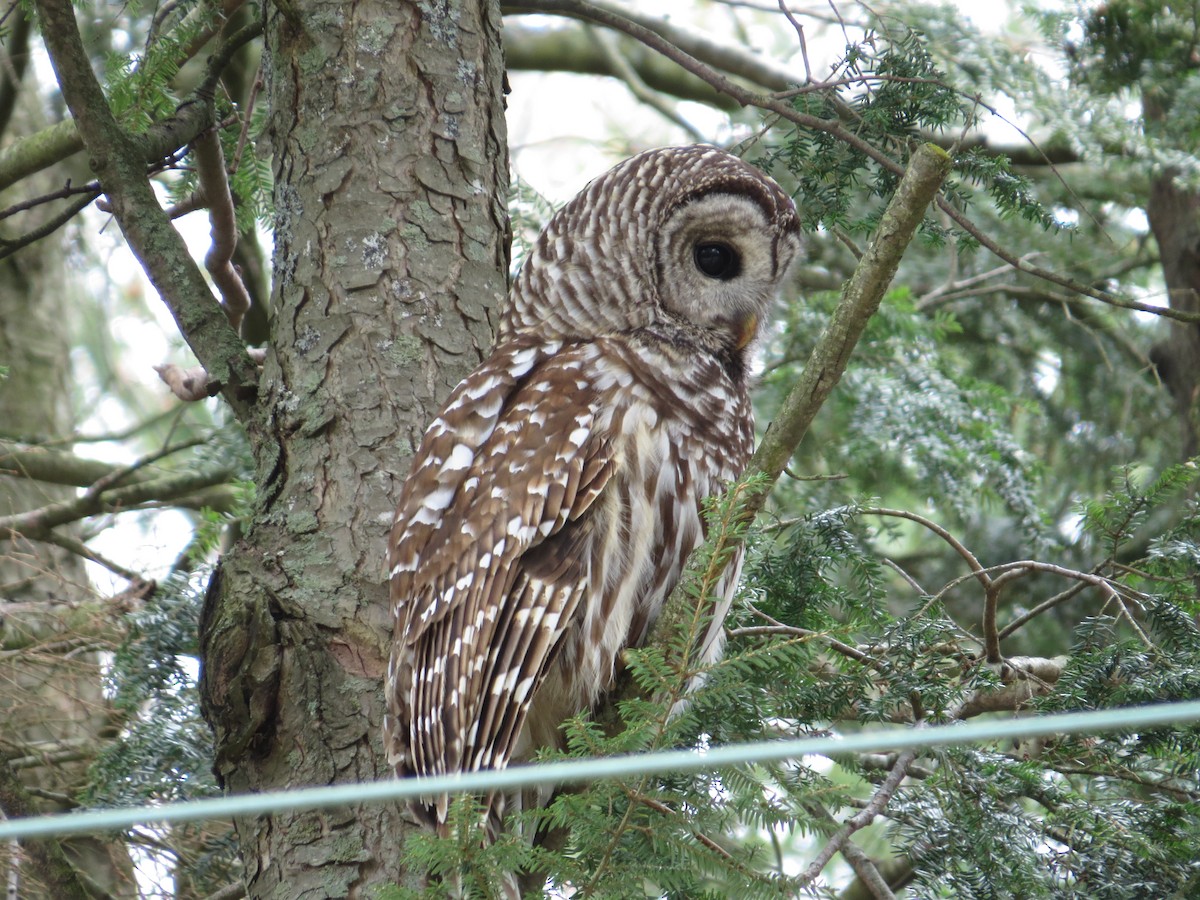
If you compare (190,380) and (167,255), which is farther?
(190,380)

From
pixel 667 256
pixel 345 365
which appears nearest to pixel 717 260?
pixel 667 256

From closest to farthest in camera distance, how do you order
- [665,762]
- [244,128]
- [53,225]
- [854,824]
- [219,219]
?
[665,762], [854,824], [53,225], [219,219], [244,128]

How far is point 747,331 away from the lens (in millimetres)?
3119

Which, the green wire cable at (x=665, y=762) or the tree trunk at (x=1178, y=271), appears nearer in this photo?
the green wire cable at (x=665, y=762)

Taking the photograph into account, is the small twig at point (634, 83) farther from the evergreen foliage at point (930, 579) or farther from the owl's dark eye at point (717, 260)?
the owl's dark eye at point (717, 260)

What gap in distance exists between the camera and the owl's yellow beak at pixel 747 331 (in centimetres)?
311

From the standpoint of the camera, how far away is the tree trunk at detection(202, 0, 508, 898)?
251 cm

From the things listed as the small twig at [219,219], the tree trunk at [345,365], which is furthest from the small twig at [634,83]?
the small twig at [219,219]

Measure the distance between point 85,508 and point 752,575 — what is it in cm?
216

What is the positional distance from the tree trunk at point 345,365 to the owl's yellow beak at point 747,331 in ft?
2.04

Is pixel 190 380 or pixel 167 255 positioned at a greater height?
pixel 167 255

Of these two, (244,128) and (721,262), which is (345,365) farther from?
(721,262)

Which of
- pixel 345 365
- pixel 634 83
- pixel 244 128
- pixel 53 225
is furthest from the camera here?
pixel 634 83

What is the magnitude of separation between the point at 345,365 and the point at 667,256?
2.65 ft
